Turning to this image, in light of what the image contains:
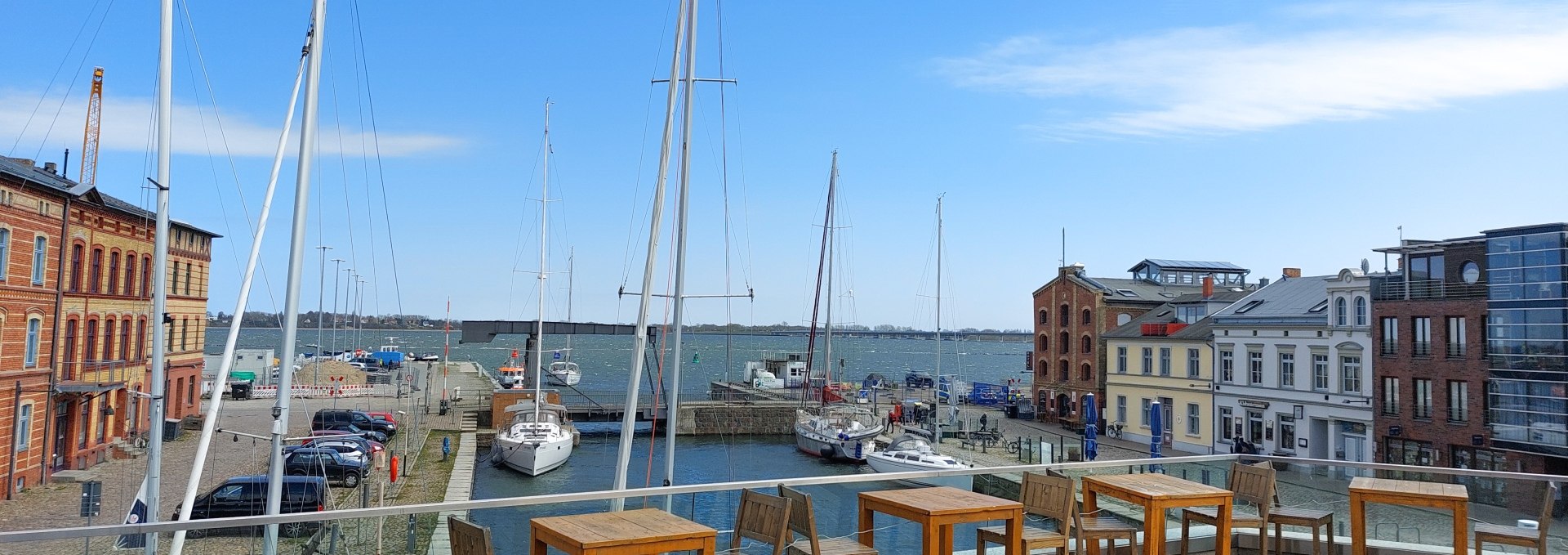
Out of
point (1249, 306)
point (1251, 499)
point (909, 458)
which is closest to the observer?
point (1251, 499)

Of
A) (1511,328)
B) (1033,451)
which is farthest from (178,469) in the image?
(1511,328)

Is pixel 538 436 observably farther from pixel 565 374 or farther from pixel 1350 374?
pixel 565 374

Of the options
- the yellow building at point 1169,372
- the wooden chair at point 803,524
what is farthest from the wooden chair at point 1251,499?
the yellow building at point 1169,372

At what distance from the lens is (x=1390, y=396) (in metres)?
36.2

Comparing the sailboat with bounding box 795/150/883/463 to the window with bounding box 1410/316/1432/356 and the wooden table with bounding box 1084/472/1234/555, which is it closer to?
the window with bounding box 1410/316/1432/356

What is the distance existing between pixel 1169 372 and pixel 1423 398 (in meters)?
11.9

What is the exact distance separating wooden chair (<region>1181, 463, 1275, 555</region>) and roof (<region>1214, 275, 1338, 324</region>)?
34.7 m

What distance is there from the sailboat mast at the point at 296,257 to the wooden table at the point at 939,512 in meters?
7.34

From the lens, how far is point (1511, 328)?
32.2 metres

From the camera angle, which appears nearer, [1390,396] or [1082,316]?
[1390,396]

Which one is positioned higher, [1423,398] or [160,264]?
[160,264]

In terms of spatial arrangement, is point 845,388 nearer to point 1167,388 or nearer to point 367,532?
point 1167,388

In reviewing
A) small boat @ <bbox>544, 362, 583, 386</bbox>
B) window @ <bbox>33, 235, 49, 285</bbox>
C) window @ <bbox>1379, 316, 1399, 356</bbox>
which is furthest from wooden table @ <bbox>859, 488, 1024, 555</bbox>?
small boat @ <bbox>544, 362, 583, 386</bbox>

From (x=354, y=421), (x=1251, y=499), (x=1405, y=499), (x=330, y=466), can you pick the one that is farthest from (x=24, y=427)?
(x=1405, y=499)
